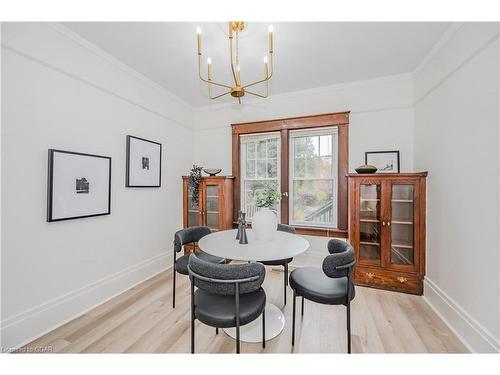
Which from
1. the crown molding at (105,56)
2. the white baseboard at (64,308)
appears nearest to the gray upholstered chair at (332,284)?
the white baseboard at (64,308)

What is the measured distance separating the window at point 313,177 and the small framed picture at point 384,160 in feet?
1.59

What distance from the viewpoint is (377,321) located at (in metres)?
2.14

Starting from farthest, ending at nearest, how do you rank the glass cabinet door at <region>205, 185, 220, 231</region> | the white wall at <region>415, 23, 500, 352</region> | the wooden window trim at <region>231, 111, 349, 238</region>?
the glass cabinet door at <region>205, 185, 220, 231</region> → the wooden window trim at <region>231, 111, 349, 238</region> → the white wall at <region>415, 23, 500, 352</region>

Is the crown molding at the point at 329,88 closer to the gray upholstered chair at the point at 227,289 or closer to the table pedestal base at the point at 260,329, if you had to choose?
the gray upholstered chair at the point at 227,289

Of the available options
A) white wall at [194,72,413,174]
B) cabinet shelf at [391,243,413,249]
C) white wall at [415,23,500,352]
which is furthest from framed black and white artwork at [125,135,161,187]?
white wall at [415,23,500,352]

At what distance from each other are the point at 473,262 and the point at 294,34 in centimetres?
Result: 260

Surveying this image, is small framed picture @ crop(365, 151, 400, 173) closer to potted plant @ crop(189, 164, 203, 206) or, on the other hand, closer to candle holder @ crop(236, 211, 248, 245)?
candle holder @ crop(236, 211, 248, 245)

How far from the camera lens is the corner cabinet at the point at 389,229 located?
262 centimetres

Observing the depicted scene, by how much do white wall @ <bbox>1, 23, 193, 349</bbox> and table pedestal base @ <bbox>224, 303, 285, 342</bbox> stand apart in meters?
1.64

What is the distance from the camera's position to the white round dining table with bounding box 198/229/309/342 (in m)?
1.70

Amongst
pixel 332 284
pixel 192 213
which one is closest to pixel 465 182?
pixel 332 284

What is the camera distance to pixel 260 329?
6.52 feet

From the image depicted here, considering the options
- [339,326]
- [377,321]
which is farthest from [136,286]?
[377,321]

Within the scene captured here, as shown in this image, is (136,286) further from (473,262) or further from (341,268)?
(473,262)
